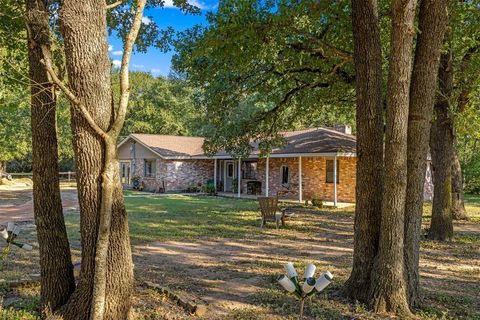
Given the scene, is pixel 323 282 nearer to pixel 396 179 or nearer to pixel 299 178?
pixel 396 179

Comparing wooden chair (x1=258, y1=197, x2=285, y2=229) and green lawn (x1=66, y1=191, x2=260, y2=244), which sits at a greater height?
wooden chair (x1=258, y1=197, x2=285, y2=229)

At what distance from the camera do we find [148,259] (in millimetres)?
7516

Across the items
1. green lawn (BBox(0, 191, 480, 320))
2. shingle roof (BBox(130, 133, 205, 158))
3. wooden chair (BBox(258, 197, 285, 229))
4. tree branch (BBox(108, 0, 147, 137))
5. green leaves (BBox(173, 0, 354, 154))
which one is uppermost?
green leaves (BBox(173, 0, 354, 154))

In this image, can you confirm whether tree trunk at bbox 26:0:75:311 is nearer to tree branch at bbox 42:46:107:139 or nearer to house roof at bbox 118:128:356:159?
tree branch at bbox 42:46:107:139

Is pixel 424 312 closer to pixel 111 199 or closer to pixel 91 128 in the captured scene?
pixel 111 199

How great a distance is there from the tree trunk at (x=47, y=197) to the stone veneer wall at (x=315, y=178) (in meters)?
16.3

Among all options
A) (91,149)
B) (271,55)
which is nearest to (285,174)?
(271,55)

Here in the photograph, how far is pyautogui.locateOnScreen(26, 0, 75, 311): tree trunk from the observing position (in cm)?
417

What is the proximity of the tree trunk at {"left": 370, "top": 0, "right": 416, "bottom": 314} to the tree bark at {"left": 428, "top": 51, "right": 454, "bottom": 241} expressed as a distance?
6.30 meters

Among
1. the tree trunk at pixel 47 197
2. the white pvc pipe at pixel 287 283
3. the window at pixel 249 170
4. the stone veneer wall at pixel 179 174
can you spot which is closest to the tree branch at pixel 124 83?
the tree trunk at pixel 47 197

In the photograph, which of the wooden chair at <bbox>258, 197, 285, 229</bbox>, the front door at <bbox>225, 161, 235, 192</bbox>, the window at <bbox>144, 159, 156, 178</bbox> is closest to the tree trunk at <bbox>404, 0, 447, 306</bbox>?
the wooden chair at <bbox>258, 197, 285, 229</bbox>

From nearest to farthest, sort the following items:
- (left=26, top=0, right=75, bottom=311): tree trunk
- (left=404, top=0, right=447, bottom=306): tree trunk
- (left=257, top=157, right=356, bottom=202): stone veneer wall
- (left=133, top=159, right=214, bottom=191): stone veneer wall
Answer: (left=26, top=0, right=75, bottom=311): tree trunk < (left=404, top=0, right=447, bottom=306): tree trunk < (left=257, top=157, right=356, bottom=202): stone veneer wall < (left=133, top=159, right=214, bottom=191): stone veneer wall

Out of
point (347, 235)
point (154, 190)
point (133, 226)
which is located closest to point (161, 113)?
point (154, 190)

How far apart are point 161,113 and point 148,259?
2944 cm
